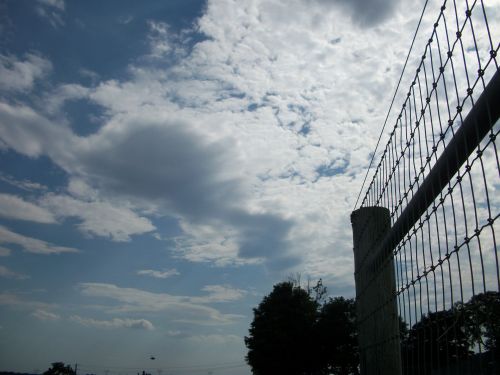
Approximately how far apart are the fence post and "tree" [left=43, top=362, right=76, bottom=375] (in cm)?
7896

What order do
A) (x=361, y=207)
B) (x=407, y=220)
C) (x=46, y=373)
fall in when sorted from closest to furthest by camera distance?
(x=407, y=220) < (x=361, y=207) < (x=46, y=373)

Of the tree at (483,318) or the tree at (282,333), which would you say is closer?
the tree at (483,318)

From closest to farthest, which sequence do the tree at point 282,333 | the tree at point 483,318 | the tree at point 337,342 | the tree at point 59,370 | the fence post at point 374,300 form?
the tree at point 483,318 → the fence post at point 374,300 → the tree at point 282,333 → the tree at point 337,342 → the tree at point 59,370

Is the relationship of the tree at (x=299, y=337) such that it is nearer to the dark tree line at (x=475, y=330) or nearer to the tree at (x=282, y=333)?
the tree at (x=282, y=333)

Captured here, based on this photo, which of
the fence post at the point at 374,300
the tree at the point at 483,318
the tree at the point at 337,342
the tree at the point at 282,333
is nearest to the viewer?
the tree at the point at 483,318

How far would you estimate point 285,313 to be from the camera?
30609 mm

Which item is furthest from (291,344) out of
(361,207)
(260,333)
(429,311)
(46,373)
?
(46,373)

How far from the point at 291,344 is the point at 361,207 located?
2522 centimetres

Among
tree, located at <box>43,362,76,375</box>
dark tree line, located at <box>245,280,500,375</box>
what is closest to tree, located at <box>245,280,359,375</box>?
dark tree line, located at <box>245,280,500,375</box>

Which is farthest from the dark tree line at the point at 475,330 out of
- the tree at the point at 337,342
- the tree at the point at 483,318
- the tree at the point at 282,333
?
the tree at the point at 337,342

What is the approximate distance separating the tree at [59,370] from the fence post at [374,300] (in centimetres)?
7896

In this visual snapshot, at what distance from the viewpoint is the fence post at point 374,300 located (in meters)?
4.85

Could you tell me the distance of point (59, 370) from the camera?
75.1 m

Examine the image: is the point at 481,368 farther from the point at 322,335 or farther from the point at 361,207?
the point at 322,335
